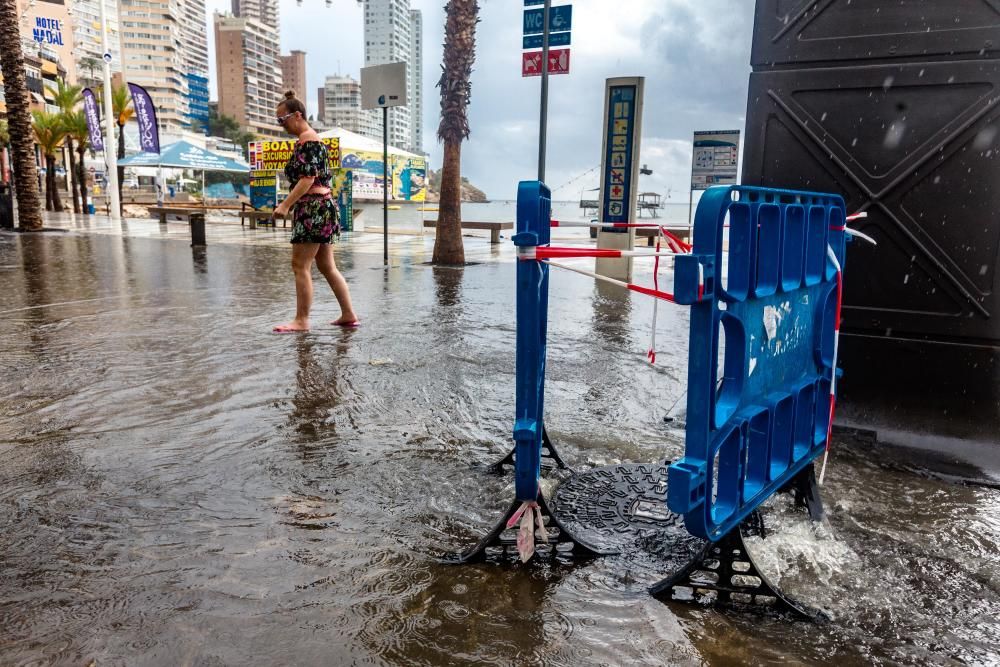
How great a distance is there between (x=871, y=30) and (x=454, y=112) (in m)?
11.6

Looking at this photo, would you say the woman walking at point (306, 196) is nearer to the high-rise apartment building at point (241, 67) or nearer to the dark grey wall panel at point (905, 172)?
the dark grey wall panel at point (905, 172)

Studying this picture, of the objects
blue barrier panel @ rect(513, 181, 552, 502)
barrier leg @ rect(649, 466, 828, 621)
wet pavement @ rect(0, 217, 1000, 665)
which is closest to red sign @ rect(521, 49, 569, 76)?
wet pavement @ rect(0, 217, 1000, 665)

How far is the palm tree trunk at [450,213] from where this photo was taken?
14.5 m

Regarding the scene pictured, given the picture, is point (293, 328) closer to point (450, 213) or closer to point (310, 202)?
point (310, 202)

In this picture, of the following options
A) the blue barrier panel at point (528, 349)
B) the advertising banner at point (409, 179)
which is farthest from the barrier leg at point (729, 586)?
the advertising banner at point (409, 179)

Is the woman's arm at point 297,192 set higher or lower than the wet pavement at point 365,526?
higher

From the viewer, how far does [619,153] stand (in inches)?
510

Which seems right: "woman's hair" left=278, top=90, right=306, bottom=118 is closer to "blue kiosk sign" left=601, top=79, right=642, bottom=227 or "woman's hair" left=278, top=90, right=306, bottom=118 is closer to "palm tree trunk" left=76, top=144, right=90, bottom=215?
"blue kiosk sign" left=601, top=79, right=642, bottom=227

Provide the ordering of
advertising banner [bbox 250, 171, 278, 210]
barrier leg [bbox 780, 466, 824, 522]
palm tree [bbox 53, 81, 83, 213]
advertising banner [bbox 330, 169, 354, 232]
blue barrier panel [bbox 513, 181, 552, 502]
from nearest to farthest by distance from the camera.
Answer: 1. blue barrier panel [bbox 513, 181, 552, 502]
2. barrier leg [bbox 780, 466, 824, 522]
3. advertising banner [bbox 330, 169, 354, 232]
4. advertising banner [bbox 250, 171, 278, 210]
5. palm tree [bbox 53, 81, 83, 213]

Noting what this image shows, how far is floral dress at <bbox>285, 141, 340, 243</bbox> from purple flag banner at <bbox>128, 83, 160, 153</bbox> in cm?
2363

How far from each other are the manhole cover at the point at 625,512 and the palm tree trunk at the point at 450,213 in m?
11.3

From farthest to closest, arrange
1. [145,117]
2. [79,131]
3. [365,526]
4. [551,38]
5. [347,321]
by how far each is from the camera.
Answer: [79,131], [145,117], [551,38], [347,321], [365,526]

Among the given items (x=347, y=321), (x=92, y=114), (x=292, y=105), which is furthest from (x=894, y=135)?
(x=92, y=114)

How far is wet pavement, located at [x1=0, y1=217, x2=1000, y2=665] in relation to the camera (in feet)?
6.82
